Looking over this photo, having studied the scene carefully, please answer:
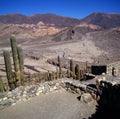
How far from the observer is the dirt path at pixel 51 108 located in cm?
1011

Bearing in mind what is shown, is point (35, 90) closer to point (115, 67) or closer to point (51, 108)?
point (51, 108)

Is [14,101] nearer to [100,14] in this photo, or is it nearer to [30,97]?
[30,97]

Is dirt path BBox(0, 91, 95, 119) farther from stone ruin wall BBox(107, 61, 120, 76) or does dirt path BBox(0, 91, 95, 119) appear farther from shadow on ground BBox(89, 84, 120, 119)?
stone ruin wall BBox(107, 61, 120, 76)

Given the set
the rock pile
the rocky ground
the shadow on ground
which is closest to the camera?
the shadow on ground

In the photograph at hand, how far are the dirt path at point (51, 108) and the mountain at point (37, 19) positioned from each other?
445ft

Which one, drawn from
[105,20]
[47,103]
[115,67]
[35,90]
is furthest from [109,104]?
[105,20]

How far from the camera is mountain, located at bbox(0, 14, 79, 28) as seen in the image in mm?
146000

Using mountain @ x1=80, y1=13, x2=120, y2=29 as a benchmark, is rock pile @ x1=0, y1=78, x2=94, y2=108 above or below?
below

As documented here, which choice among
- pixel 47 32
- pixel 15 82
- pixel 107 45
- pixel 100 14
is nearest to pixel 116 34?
pixel 107 45

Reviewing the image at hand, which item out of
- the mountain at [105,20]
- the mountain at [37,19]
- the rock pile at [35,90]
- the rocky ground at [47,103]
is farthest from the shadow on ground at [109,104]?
the mountain at [37,19]

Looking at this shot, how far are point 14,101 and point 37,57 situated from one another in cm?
2699

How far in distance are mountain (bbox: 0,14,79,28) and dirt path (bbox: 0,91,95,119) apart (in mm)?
135719

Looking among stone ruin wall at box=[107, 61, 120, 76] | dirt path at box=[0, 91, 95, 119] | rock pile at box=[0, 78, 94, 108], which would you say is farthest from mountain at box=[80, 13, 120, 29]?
dirt path at box=[0, 91, 95, 119]

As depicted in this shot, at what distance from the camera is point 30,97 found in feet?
40.7
